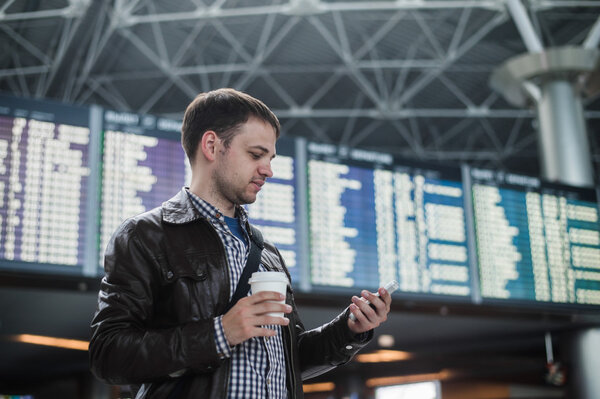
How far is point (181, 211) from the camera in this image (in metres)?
2.36

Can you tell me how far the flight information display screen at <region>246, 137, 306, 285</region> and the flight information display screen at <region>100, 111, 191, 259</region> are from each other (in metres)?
0.78

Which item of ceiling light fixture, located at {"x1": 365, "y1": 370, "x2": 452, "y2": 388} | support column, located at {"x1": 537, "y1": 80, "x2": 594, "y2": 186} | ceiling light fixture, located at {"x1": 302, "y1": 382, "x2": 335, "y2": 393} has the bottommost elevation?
ceiling light fixture, located at {"x1": 302, "y1": 382, "x2": 335, "y2": 393}

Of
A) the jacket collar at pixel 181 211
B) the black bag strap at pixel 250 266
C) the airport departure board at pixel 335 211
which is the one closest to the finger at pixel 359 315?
the black bag strap at pixel 250 266

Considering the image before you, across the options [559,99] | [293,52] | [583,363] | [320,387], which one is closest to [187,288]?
[583,363]

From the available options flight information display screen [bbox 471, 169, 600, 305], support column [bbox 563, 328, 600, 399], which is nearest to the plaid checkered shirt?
flight information display screen [bbox 471, 169, 600, 305]

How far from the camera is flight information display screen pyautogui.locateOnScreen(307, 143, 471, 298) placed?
280 inches

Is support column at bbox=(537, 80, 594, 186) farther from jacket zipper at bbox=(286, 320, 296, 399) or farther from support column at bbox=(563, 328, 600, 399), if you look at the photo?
jacket zipper at bbox=(286, 320, 296, 399)

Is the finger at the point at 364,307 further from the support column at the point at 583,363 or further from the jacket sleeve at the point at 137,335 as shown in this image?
the support column at the point at 583,363

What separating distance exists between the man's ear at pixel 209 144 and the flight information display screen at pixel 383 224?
457 cm

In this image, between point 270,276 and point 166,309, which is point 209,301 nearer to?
point 166,309

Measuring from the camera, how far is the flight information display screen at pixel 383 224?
7117mm

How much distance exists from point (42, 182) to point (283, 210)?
87.1 inches

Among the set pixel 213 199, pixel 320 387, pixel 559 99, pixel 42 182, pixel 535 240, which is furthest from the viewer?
pixel 320 387

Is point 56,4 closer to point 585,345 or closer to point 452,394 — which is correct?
point 452,394
